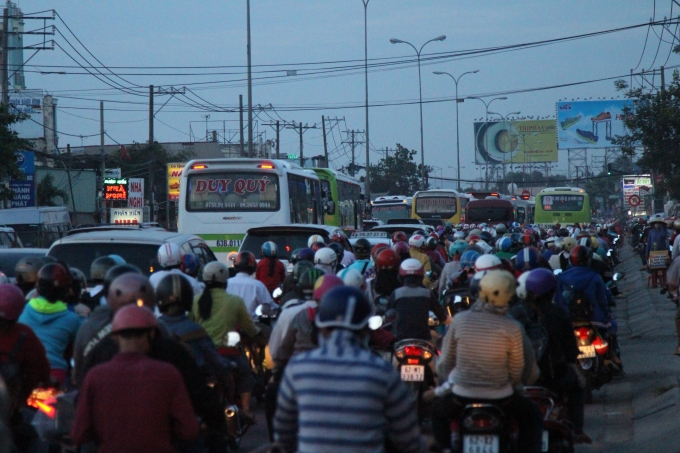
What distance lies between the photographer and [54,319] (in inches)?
261

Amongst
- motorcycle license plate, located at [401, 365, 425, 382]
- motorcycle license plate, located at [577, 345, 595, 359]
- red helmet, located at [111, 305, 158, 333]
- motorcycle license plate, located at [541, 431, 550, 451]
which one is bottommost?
A: motorcycle license plate, located at [541, 431, 550, 451]

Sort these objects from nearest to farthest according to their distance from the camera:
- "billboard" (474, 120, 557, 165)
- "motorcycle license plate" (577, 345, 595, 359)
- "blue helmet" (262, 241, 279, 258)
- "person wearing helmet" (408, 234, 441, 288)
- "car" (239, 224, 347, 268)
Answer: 1. "motorcycle license plate" (577, 345, 595, 359)
2. "blue helmet" (262, 241, 279, 258)
3. "person wearing helmet" (408, 234, 441, 288)
4. "car" (239, 224, 347, 268)
5. "billboard" (474, 120, 557, 165)

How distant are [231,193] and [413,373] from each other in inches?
586

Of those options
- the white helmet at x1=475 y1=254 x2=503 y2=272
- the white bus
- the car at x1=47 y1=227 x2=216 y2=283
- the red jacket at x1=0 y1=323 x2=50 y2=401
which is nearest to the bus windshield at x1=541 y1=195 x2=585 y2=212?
the white bus

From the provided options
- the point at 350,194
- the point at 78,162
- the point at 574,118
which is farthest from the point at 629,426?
the point at 574,118

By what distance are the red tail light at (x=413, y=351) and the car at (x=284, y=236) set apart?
8674 millimetres

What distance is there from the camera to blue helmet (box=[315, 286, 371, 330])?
4.05 metres

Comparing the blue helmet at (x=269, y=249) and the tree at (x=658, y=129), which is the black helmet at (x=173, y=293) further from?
the tree at (x=658, y=129)

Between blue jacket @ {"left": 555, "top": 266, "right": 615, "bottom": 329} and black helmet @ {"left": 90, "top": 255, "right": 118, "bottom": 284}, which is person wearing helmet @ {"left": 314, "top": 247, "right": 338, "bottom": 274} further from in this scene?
black helmet @ {"left": 90, "top": 255, "right": 118, "bottom": 284}

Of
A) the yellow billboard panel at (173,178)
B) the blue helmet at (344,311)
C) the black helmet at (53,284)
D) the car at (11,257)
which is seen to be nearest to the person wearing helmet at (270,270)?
the car at (11,257)

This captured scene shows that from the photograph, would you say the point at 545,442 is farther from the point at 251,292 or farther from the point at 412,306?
the point at 251,292

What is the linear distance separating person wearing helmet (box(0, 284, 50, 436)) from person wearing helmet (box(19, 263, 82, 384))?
0.62 metres

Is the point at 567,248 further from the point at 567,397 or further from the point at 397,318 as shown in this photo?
the point at 567,397

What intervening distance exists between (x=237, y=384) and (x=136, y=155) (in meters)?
62.0
